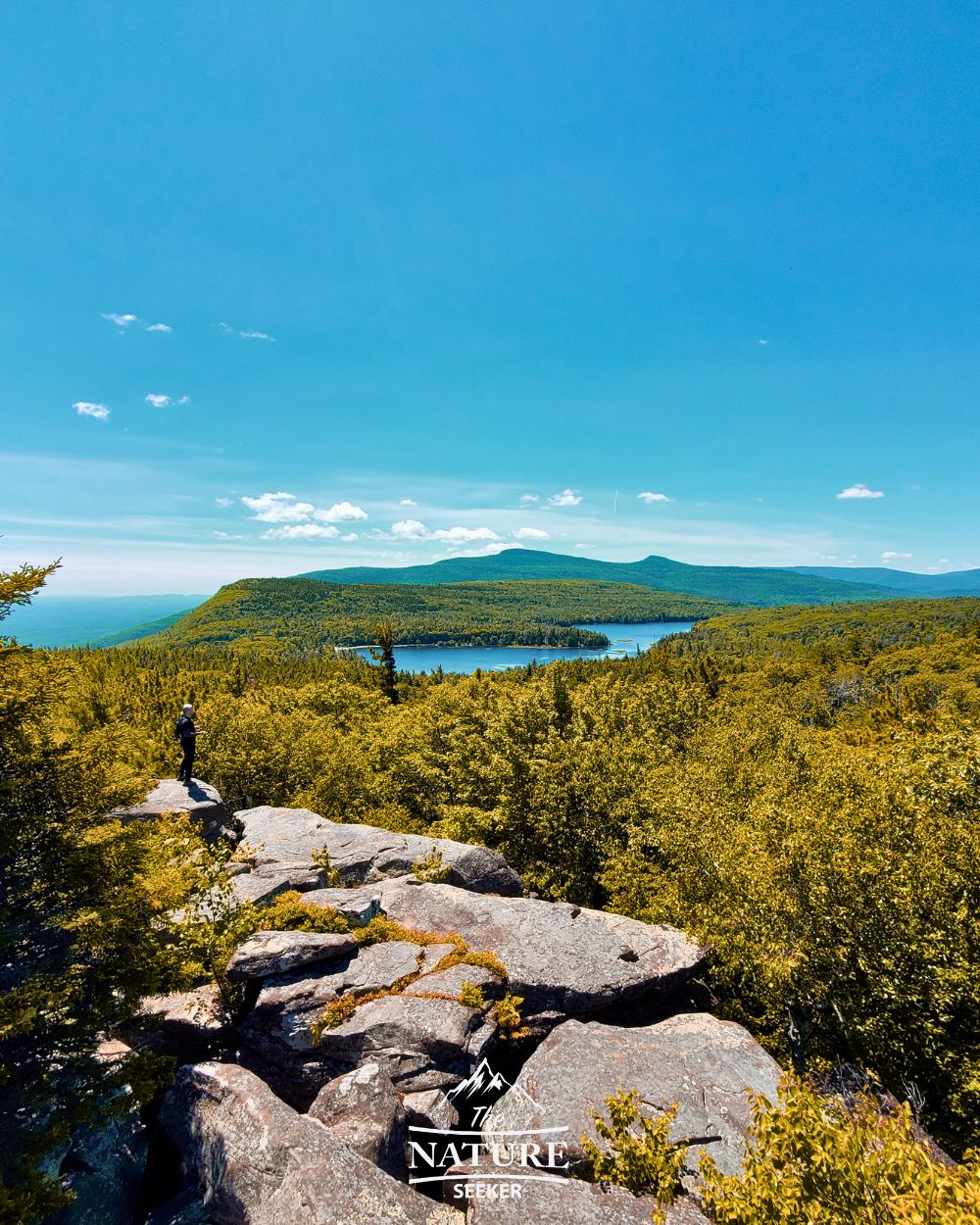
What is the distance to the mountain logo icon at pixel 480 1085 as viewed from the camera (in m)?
12.8

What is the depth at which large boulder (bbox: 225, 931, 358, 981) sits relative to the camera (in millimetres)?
14266

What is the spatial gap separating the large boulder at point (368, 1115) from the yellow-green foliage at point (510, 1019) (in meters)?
3.15

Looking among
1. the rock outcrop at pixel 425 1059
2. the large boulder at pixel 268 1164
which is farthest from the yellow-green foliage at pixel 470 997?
the large boulder at pixel 268 1164

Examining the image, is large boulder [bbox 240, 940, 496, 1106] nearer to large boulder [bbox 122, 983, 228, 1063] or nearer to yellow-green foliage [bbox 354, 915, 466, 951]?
large boulder [bbox 122, 983, 228, 1063]

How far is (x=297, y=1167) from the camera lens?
405 inches

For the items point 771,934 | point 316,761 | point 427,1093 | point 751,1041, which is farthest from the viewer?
point 316,761

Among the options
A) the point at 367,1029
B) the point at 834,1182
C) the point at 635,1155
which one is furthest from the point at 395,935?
Result: the point at 834,1182

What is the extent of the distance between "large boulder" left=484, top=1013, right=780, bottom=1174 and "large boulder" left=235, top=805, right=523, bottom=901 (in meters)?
7.97

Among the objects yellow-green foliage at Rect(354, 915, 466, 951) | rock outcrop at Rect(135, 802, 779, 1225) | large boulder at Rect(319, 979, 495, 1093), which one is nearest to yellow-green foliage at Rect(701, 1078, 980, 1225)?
rock outcrop at Rect(135, 802, 779, 1225)

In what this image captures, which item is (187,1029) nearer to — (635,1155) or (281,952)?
(281,952)

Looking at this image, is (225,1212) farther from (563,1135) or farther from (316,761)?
(316,761)

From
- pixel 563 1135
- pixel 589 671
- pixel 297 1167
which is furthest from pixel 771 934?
pixel 589 671

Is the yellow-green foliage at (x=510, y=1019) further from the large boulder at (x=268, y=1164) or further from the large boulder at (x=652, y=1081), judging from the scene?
the large boulder at (x=268, y=1164)

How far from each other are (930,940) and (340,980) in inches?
655
